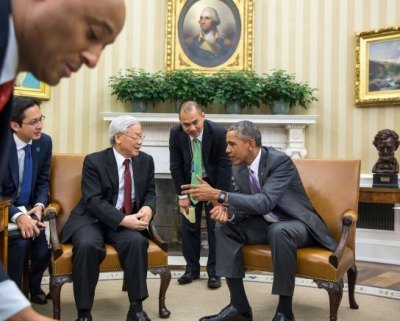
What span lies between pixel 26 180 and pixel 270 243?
72.8 inches

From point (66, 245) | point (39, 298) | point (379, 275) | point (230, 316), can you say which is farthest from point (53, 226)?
point (379, 275)

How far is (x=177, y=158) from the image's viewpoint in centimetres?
445

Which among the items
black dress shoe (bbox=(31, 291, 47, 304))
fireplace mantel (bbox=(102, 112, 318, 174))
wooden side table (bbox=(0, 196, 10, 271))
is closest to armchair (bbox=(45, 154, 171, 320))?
wooden side table (bbox=(0, 196, 10, 271))

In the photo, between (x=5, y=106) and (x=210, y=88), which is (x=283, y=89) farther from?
(x=5, y=106)

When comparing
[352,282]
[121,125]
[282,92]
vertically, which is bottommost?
[352,282]

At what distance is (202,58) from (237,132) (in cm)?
294

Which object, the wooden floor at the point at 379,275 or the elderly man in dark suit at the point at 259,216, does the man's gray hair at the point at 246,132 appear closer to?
the elderly man in dark suit at the point at 259,216

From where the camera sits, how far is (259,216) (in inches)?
140

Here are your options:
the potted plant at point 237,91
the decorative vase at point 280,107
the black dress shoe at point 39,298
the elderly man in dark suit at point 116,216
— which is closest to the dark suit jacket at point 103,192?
the elderly man in dark suit at point 116,216

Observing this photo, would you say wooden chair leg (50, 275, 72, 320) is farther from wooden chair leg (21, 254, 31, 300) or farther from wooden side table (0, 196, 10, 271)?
wooden chair leg (21, 254, 31, 300)

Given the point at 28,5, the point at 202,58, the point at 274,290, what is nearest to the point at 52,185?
the point at 274,290

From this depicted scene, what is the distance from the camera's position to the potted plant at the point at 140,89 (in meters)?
5.76

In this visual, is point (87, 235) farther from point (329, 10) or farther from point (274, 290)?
point (329, 10)

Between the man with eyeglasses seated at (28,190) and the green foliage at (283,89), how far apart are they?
2.82 meters
